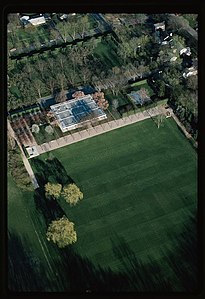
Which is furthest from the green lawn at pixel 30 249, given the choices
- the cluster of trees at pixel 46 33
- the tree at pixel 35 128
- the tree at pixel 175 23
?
the tree at pixel 175 23

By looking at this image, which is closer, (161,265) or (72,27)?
(161,265)

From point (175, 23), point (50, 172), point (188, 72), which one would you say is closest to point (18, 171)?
point (50, 172)

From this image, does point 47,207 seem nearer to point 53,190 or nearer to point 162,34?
point 53,190

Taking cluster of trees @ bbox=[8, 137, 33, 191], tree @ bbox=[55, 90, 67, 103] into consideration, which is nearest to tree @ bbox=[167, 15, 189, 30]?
tree @ bbox=[55, 90, 67, 103]

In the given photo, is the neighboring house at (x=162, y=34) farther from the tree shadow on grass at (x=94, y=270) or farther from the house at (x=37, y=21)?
the tree shadow on grass at (x=94, y=270)

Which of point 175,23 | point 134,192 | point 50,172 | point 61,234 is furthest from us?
point 175,23

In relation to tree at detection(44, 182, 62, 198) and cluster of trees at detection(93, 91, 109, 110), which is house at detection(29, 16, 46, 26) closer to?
cluster of trees at detection(93, 91, 109, 110)
